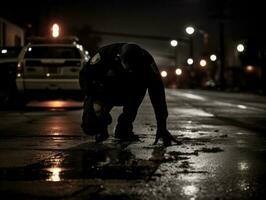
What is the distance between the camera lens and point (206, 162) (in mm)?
8023

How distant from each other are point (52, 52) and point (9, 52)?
8.32 feet

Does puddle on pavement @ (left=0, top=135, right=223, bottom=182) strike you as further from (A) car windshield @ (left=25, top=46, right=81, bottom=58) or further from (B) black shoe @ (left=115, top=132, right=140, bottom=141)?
(A) car windshield @ (left=25, top=46, right=81, bottom=58)

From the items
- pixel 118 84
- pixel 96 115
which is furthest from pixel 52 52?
pixel 118 84

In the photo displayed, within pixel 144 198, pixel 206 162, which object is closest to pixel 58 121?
pixel 206 162

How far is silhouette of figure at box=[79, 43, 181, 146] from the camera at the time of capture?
9984mm

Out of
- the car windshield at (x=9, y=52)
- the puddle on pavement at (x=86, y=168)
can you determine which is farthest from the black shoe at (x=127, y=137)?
the car windshield at (x=9, y=52)

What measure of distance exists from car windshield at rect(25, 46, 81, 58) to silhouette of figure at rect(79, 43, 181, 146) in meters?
10.8

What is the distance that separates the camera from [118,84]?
33.7 ft

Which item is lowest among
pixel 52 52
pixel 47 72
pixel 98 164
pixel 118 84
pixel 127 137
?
pixel 127 137

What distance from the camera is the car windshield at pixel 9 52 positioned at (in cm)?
2266

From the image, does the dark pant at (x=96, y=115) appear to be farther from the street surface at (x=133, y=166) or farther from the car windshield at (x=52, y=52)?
the car windshield at (x=52, y=52)

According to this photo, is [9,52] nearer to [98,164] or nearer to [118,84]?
[118,84]

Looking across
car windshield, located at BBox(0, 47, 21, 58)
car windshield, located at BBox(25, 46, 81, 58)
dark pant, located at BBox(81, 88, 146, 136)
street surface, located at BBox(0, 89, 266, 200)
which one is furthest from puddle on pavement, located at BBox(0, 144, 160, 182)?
car windshield, located at BBox(0, 47, 21, 58)

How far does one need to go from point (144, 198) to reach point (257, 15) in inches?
2699
